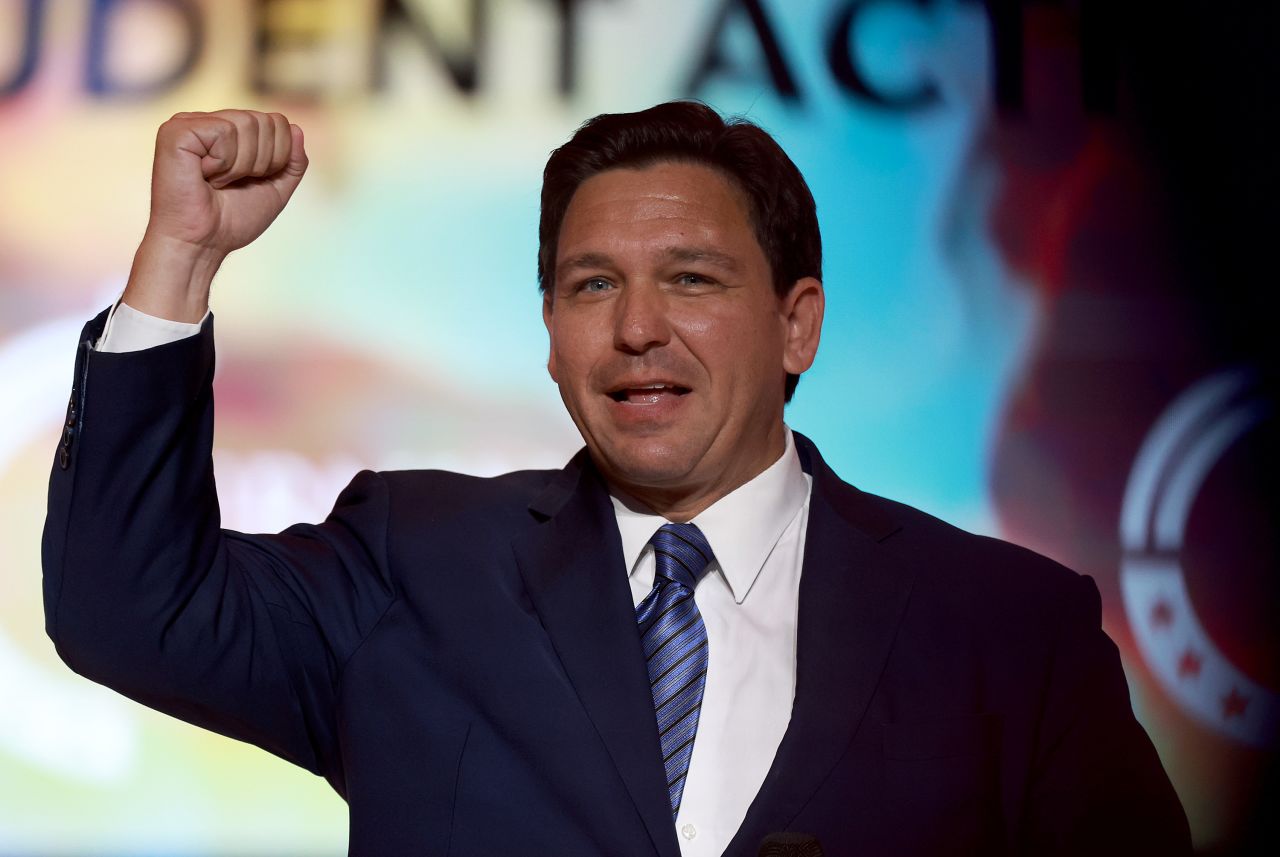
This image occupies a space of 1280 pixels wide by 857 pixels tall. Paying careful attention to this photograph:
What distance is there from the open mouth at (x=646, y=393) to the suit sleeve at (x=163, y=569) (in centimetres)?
46

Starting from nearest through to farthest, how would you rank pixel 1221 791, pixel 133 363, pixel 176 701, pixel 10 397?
1. pixel 133 363
2. pixel 176 701
3. pixel 10 397
4. pixel 1221 791

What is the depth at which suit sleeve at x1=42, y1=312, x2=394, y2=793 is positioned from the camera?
151cm

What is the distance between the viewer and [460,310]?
10.2 feet

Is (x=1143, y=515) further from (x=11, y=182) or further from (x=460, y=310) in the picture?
(x=11, y=182)

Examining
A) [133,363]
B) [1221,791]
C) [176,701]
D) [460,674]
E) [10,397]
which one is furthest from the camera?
[1221,791]

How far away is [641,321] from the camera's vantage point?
183 cm

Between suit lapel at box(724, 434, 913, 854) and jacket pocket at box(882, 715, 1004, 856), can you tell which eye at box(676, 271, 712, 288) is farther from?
jacket pocket at box(882, 715, 1004, 856)

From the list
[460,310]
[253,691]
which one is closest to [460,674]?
[253,691]

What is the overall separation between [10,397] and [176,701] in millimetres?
1618

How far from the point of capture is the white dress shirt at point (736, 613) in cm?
165

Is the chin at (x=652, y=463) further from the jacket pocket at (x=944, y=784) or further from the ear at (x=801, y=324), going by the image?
the jacket pocket at (x=944, y=784)

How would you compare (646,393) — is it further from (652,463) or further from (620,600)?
(620,600)

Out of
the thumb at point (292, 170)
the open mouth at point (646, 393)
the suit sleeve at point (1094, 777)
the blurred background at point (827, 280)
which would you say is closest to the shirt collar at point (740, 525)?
the open mouth at point (646, 393)

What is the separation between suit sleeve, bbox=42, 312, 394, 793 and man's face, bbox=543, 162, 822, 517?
45 cm
